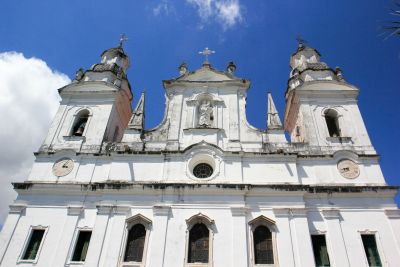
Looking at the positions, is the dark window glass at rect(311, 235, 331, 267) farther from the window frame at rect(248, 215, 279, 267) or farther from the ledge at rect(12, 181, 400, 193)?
the ledge at rect(12, 181, 400, 193)

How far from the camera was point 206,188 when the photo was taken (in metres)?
14.6

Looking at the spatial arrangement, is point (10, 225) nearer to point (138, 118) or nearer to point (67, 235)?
point (67, 235)

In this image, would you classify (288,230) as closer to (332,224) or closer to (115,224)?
(332,224)

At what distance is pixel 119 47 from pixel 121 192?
39.3 feet

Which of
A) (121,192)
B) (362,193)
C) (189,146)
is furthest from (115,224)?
(362,193)

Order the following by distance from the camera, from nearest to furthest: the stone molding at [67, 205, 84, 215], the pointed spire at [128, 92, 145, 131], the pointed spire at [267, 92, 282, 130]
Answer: the stone molding at [67, 205, 84, 215], the pointed spire at [267, 92, 282, 130], the pointed spire at [128, 92, 145, 131]

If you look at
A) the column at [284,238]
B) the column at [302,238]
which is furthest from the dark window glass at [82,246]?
the column at [302,238]

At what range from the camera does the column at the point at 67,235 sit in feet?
44.0

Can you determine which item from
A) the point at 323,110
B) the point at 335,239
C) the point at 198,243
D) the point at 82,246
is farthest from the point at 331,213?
the point at 82,246

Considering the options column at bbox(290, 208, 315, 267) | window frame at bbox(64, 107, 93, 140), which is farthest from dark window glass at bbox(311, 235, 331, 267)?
window frame at bbox(64, 107, 93, 140)

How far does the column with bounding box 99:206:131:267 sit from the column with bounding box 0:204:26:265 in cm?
409

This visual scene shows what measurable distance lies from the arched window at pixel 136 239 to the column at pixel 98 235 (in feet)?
2.97

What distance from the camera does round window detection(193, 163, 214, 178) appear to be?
15570 millimetres

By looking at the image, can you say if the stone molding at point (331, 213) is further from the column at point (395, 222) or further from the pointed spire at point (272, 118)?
the pointed spire at point (272, 118)
